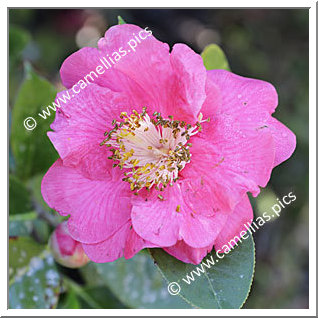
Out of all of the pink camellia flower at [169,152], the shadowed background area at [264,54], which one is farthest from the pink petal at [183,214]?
the shadowed background area at [264,54]

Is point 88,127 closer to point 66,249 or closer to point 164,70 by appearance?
point 164,70

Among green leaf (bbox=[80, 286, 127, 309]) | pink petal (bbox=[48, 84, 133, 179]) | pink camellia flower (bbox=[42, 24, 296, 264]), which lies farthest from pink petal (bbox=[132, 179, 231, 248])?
green leaf (bbox=[80, 286, 127, 309])

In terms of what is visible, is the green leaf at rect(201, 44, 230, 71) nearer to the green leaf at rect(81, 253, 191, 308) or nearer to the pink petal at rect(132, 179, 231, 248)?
the pink petal at rect(132, 179, 231, 248)

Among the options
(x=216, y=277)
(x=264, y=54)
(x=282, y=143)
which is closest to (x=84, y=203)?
(x=216, y=277)

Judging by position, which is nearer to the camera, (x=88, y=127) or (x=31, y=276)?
(x=88, y=127)
